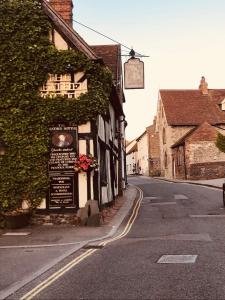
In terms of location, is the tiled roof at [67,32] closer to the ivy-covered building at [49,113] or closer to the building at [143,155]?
the ivy-covered building at [49,113]

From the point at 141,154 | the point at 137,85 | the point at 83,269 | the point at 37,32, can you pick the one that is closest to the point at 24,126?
the point at 37,32

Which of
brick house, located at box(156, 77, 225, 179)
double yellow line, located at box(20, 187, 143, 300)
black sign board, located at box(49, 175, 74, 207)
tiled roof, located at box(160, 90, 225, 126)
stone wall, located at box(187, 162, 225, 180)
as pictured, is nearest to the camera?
double yellow line, located at box(20, 187, 143, 300)

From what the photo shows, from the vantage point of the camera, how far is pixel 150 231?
1484cm

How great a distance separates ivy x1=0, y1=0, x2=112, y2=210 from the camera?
16.8m

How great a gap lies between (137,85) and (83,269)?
11.5 metres

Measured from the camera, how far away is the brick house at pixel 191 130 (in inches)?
2000

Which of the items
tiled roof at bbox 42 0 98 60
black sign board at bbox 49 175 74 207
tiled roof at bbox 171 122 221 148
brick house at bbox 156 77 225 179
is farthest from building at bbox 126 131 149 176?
black sign board at bbox 49 175 74 207

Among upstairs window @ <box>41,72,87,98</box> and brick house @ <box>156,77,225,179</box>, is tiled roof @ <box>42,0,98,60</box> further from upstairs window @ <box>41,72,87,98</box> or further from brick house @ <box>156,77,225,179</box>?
brick house @ <box>156,77,225,179</box>

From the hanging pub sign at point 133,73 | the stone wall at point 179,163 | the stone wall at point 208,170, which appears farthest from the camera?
the stone wall at point 179,163

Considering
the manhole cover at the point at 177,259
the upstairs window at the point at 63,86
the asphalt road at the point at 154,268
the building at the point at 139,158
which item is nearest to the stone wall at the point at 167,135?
the building at the point at 139,158

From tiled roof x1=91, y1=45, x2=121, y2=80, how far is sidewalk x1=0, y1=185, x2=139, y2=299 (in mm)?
12743

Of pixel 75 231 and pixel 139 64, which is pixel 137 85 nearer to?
pixel 139 64

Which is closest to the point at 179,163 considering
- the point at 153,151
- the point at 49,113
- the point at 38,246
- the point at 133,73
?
the point at 153,151

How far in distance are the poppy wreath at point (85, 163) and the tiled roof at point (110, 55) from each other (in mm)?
12992
